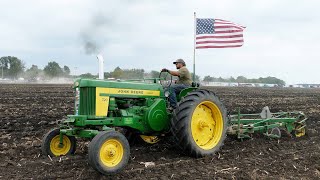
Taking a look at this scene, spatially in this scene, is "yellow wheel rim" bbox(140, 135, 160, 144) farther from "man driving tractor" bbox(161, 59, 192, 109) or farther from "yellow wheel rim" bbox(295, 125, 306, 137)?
"yellow wheel rim" bbox(295, 125, 306, 137)

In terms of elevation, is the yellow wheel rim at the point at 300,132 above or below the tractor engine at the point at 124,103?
below

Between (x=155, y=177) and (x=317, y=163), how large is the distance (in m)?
3.17

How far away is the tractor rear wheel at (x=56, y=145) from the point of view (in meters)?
7.31

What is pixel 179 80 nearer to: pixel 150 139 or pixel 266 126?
pixel 150 139

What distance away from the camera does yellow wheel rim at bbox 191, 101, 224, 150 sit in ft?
25.9

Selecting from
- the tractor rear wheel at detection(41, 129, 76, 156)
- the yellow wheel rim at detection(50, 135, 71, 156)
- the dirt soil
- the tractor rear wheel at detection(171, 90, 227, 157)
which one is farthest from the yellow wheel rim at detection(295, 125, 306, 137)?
the yellow wheel rim at detection(50, 135, 71, 156)

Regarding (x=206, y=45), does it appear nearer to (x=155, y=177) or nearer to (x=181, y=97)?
(x=181, y=97)

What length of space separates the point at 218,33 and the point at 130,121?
587 centimetres

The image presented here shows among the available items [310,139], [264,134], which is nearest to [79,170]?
[264,134]

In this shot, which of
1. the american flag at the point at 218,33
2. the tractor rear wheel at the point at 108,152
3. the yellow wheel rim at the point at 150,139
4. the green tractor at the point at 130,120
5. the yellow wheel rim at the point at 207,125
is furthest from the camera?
the american flag at the point at 218,33

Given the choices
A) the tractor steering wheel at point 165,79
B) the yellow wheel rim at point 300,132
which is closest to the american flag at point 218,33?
the yellow wheel rim at point 300,132

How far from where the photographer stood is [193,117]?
7.83 m

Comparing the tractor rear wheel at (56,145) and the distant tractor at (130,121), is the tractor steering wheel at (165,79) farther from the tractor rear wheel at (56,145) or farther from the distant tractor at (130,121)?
the tractor rear wheel at (56,145)

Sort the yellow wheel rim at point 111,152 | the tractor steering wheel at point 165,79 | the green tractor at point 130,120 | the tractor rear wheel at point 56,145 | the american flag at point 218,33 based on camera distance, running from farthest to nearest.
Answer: the american flag at point 218,33
the tractor steering wheel at point 165,79
the tractor rear wheel at point 56,145
the green tractor at point 130,120
the yellow wheel rim at point 111,152
